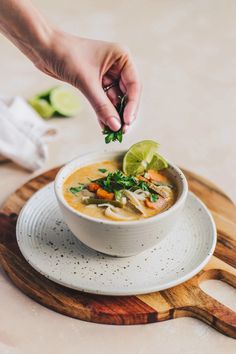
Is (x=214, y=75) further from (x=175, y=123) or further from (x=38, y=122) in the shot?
(x=38, y=122)

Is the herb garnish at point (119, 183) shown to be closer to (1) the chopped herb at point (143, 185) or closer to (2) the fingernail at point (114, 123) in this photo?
(1) the chopped herb at point (143, 185)

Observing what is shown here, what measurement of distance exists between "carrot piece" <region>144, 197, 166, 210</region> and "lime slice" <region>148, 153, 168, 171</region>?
175mm

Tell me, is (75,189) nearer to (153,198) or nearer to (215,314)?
(153,198)

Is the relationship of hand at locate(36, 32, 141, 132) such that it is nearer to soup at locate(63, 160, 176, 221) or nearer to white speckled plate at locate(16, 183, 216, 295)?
soup at locate(63, 160, 176, 221)

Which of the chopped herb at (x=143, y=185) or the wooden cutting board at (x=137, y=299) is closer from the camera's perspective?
the wooden cutting board at (x=137, y=299)

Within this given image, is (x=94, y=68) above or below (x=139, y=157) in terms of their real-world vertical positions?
above

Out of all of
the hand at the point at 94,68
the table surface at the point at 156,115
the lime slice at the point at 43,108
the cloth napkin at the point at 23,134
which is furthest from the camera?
the lime slice at the point at 43,108

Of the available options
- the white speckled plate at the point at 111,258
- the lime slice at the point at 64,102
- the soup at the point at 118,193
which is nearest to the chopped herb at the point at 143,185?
the soup at the point at 118,193

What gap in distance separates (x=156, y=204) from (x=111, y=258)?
236 millimetres

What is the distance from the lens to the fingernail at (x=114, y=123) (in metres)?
2.06

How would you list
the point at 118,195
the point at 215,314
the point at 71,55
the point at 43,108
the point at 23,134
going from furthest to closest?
the point at 43,108
the point at 23,134
the point at 71,55
the point at 118,195
the point at 215,314

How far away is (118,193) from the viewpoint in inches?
77.1

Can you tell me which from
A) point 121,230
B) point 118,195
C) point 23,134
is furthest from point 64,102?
point 121,230

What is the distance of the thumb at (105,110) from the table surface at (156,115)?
0.60m
